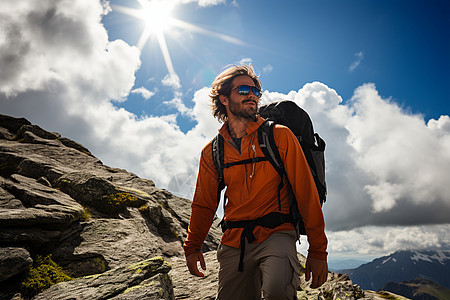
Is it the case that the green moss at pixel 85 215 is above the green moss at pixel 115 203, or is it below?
below

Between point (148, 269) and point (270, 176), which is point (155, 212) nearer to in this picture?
point (148, 269)

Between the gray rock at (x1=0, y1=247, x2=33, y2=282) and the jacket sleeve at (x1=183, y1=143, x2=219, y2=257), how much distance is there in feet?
17.3

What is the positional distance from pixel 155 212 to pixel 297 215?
421 inches

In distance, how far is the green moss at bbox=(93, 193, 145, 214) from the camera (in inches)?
478

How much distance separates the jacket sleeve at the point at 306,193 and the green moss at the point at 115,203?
10.5 meters

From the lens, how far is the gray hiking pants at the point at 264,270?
11.9 feet

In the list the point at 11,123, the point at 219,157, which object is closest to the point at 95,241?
the point at 219,157

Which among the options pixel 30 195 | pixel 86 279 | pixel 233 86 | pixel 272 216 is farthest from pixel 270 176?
pixel 30 195

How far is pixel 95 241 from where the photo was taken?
966 centimetres

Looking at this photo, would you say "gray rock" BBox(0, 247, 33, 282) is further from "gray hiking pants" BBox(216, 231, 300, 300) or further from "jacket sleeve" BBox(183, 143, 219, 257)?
"gray hiking pants" BBox(216, 231, 300, 300)

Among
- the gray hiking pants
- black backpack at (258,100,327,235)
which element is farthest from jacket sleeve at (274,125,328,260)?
the gray hiking pants

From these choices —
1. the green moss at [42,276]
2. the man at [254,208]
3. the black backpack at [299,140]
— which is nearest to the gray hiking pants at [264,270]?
the man at [254,208]

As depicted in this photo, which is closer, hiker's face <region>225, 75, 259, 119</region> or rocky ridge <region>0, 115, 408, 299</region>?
hiker's face <region>225, 75, 259, 119</region>

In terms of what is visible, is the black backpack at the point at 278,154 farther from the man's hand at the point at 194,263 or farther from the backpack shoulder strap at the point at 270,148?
the man's hand at the point at 194,263
